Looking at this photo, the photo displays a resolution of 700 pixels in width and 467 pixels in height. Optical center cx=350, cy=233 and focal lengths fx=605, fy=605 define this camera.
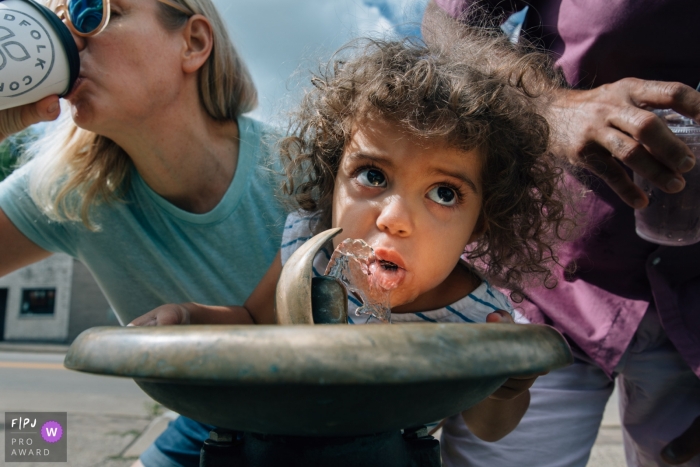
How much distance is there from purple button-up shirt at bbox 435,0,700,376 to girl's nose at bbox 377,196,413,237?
2.25 feet

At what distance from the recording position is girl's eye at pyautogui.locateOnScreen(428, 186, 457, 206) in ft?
3.77

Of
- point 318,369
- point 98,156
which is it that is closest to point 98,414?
point 98,156

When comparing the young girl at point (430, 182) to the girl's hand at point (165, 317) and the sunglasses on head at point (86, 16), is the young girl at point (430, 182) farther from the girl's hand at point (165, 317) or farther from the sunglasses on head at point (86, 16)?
the sunglasses on head at point (86, 16)

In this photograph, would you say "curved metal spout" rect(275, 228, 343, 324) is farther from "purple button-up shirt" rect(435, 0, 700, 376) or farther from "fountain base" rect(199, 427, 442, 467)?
"purple button-up shirt" rect(435, 0, 700, 376)

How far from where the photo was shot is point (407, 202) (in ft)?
3.62

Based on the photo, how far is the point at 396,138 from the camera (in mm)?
1153

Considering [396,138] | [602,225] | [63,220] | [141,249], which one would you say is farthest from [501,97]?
[63,220]

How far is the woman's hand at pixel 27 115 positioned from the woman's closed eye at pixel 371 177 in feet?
2.83

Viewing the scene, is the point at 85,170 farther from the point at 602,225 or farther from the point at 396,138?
the point at 602,225

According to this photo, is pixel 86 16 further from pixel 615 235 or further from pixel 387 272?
pixel 615 235

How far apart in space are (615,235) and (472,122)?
64 centimetres

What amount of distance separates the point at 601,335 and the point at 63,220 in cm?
161

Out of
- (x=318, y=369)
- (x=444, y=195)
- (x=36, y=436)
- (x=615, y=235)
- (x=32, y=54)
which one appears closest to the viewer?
(x=318, y=369)

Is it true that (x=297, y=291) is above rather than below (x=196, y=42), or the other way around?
below
